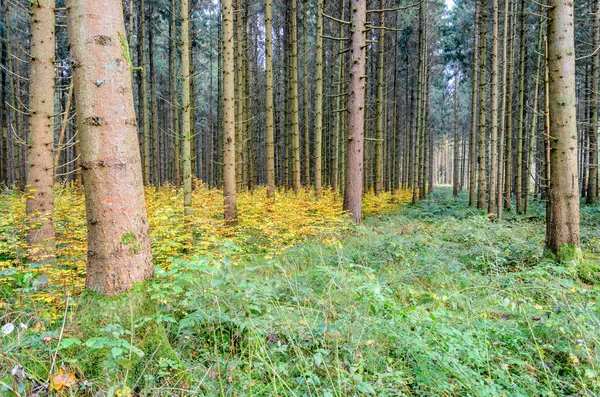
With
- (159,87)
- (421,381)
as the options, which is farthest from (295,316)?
(159,87)

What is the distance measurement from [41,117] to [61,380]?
5.01m

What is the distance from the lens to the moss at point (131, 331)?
194 centimetres

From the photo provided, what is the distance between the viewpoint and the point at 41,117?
16.8 ft

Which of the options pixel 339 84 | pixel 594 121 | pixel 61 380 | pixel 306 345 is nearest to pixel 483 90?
pixel 339 84

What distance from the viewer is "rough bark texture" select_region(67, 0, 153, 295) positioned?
2.32 m

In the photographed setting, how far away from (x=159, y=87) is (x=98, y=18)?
29761mm

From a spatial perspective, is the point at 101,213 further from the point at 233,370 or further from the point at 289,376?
the point at 289,376

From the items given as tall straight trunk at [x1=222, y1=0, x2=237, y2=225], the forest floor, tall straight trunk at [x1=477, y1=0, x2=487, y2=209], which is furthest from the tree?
tall straight trunk at [x1=477, y1=0, x2=487, y2=209]

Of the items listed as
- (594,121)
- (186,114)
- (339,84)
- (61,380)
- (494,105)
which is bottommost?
(61,380)

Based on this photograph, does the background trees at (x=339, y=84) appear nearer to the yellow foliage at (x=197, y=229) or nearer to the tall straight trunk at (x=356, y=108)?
the tall straight trunk at (x=356, y=108)

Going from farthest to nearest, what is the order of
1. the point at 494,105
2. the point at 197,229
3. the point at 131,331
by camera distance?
1. the point at 494,105
2. the point at 197,229
3. the point at 131,331

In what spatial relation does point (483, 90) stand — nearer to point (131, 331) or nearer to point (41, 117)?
point (41, 117)

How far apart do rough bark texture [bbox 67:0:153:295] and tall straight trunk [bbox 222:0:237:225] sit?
5.82 m

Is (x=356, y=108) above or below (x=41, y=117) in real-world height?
above
